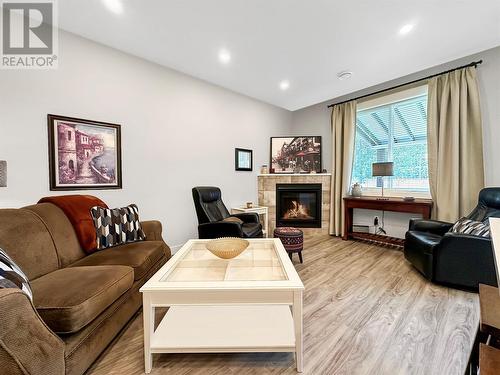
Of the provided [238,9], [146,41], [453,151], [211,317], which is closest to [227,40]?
[238,9]

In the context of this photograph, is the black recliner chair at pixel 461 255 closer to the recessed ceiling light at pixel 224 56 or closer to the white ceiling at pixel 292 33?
the white ceiling at pixel 292 33

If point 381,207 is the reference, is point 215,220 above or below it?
below

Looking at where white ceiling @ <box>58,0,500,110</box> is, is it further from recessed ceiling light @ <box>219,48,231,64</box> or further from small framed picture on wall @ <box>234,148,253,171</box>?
small framed picture on wall @ <box>234,148,253,171</box>

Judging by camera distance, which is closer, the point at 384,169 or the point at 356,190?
the point at 384,169

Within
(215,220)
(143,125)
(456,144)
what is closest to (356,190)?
(456,144)

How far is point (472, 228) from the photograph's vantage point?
2.10 meters

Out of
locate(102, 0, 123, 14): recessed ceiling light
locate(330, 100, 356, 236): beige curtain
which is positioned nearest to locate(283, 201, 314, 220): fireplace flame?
locate(330, 100, 356, 236): beige curtain

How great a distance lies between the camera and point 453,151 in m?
2.79

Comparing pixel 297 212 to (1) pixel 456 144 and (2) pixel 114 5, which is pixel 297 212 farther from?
(2) pixel 114 5

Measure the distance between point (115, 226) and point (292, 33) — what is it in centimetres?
261

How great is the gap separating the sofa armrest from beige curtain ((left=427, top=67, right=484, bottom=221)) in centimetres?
386

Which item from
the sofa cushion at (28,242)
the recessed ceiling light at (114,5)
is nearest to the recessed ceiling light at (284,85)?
the recessed ceiling light at (114,5)

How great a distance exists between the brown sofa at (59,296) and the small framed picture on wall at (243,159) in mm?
2316

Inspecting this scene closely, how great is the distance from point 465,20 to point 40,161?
4322 mm
